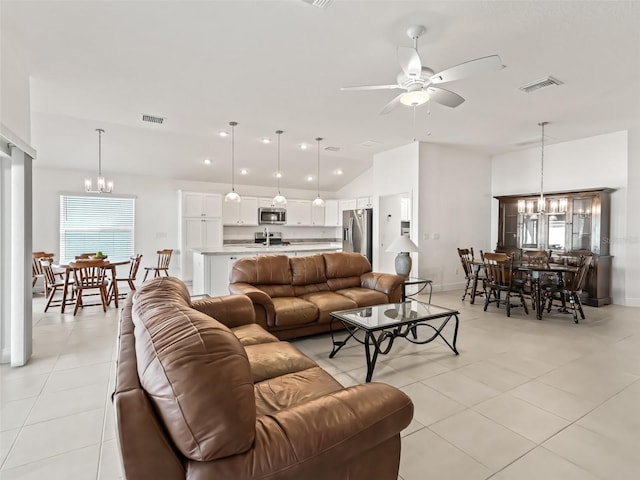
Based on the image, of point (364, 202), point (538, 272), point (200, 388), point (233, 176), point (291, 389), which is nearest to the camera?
point (200, 388)

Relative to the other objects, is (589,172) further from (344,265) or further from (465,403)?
(465,403)

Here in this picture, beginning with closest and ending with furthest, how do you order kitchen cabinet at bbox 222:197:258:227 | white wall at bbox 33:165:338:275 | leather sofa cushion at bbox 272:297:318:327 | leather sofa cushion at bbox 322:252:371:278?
leather sofa cushion at bbox 272:297:318:327 → leather sofa cushion at bbox 322:252:371:278 → white wall at bbox 33:165:338:275 → kitchen cabinet at bbox 222:197:258:227

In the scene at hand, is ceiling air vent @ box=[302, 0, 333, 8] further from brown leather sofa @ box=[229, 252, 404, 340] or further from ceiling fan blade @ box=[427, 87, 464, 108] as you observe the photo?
brown leather sofa @ box=[229, 252, 404, 340]

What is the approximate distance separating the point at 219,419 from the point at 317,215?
28.1 ft

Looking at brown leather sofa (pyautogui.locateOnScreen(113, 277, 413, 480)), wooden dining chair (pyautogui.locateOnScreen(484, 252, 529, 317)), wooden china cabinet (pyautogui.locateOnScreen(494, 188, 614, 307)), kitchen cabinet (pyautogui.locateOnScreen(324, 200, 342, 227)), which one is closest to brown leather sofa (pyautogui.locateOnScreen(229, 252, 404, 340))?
wooden dining chair (pyautogui.locateOnScreen(484, 252, 529, 317))

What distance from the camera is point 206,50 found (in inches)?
116

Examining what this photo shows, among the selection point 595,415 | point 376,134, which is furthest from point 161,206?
point 595,415

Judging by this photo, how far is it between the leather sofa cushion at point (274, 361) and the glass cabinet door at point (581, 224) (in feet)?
18.8

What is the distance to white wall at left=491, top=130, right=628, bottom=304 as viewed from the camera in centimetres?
535

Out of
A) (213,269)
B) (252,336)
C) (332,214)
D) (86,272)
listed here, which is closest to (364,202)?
(332,214)

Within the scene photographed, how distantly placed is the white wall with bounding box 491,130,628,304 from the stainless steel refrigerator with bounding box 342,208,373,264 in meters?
3.03

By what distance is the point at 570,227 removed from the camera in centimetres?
567

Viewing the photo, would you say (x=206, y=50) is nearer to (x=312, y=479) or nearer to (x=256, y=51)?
(x=256, y=51)

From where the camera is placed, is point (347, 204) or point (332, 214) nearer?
point (347, 204)
